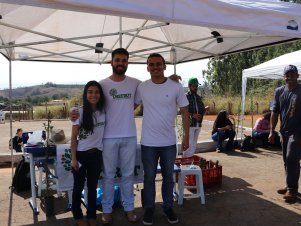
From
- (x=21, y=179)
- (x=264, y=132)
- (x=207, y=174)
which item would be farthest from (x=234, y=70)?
(x=21, y=179)

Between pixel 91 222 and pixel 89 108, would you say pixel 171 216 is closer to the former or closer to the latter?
pixel 91 222

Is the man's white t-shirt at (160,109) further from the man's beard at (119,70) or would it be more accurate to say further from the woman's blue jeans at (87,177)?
the woman's blue jeans at (87,177)

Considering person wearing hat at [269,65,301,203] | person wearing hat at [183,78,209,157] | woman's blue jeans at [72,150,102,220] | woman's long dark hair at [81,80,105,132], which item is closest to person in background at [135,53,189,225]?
woman's long dark hair at [81,80,105,132]

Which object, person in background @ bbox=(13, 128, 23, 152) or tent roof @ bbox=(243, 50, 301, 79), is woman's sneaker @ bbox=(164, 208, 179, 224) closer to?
person in background @ bbox=(13, 128, 23, 152)

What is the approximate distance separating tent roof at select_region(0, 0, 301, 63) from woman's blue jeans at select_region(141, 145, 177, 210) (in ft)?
4.62

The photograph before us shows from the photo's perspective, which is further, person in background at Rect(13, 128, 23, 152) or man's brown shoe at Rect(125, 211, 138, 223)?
person in background at Rect(13, 128, 23, 152)

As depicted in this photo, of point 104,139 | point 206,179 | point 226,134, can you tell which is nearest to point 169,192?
point 104,139

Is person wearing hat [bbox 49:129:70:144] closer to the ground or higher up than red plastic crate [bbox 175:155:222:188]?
higher up

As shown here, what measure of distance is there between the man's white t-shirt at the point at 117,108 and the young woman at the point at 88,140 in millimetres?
74

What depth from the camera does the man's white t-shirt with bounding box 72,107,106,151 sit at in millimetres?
3695

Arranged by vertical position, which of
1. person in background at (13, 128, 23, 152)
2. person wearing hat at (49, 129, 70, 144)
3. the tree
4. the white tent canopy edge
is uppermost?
the tree

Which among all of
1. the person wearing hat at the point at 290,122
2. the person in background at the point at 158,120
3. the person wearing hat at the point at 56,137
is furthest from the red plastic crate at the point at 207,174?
the person wearing hat at the point at 56,137

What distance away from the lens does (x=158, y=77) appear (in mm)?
3861

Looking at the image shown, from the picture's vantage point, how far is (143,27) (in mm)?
5277
